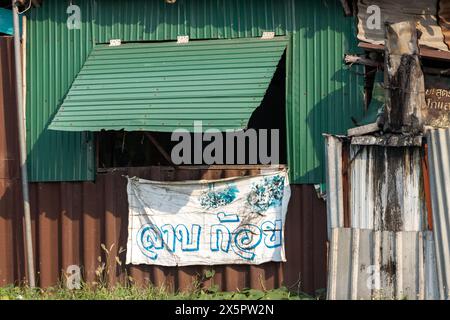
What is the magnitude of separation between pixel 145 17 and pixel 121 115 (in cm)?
173

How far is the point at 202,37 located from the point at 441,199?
4077mm

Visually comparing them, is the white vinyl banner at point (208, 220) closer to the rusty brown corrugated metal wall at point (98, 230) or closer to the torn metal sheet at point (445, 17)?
the rusty brown corrugated metal wall at point (98, 230)

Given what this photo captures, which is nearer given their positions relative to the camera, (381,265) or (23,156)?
(381,265)

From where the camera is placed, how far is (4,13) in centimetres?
1265

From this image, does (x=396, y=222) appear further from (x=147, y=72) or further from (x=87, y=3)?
(x=87, y=3)

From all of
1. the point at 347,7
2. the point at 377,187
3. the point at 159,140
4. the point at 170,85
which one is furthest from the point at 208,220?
the point at 347,7

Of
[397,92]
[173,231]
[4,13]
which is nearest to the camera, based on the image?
[397,92]

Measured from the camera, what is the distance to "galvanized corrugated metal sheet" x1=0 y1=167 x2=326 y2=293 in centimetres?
1076

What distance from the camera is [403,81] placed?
31.8ft

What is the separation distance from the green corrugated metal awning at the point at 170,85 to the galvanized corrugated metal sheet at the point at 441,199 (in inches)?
89.4

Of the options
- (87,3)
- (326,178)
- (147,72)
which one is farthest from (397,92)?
(87,3)

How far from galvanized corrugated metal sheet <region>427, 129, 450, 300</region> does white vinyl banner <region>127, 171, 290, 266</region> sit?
7.07ft

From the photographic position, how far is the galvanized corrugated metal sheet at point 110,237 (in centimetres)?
1076

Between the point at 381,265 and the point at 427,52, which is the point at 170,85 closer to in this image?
the point at 427,52
